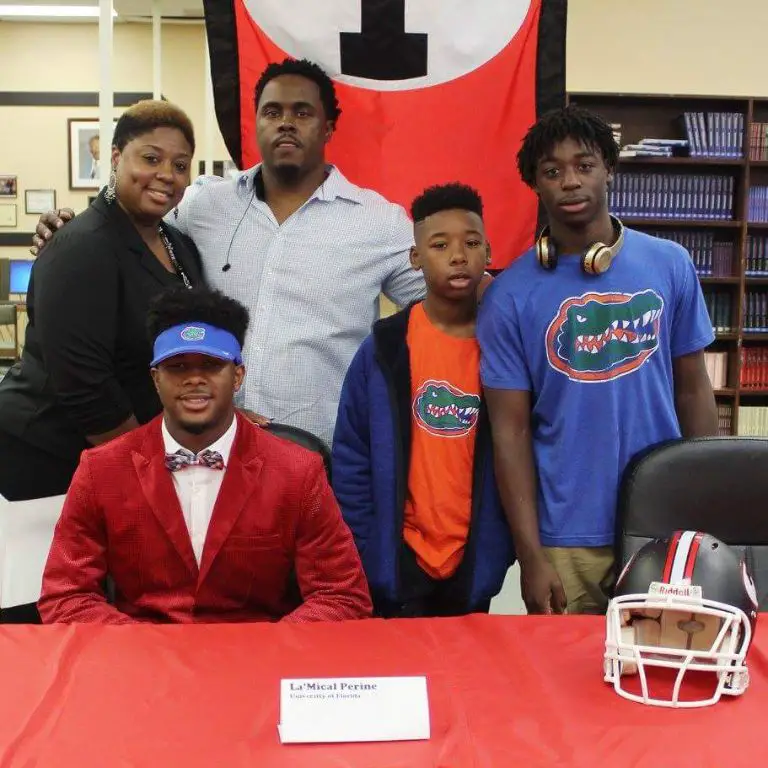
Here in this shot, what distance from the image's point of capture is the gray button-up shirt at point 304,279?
86.6 inches

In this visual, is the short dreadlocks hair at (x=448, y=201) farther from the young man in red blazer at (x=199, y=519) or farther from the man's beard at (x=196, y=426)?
the man's beard at (x=196, y=426)

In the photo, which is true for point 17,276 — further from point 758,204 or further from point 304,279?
point 304,279

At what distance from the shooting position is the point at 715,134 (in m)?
5.88

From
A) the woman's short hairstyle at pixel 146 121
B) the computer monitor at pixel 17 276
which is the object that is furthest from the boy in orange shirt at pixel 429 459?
the computer monitor at pixel 17 276

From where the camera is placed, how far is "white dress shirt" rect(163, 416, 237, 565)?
169 cm

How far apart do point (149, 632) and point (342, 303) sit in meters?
1.05

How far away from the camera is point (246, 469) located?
5.63 ft

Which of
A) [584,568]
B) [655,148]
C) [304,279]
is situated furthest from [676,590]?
[655,148]

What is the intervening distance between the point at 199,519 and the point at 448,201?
2.88 ft

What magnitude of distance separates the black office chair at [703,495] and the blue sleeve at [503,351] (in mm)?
302

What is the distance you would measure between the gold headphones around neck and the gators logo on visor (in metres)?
0.06

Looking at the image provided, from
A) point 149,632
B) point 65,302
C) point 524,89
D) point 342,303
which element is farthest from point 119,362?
point 524,89

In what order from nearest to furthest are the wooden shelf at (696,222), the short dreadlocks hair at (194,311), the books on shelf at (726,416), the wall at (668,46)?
the short dreadlocks hair at (194,311), the wooden shelf at (696,222), the books on shelf at (726,416), the wall at (668,46)

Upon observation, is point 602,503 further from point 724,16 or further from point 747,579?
point 724,16
